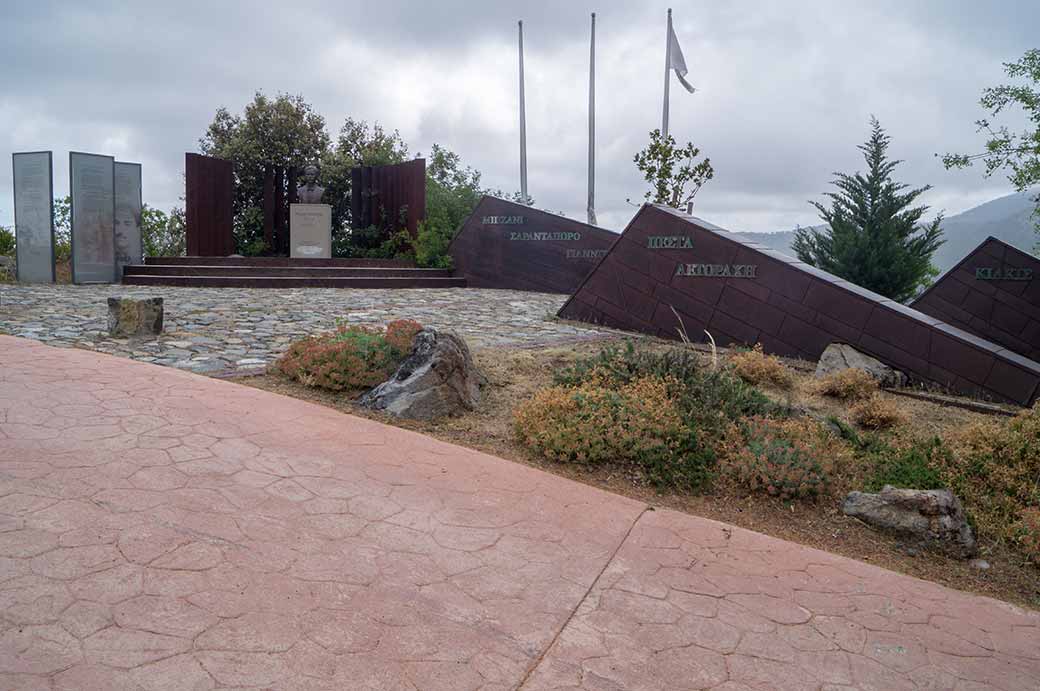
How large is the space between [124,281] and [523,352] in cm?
1143

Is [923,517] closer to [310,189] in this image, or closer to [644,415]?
[644,415]

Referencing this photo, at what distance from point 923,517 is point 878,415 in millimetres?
1680

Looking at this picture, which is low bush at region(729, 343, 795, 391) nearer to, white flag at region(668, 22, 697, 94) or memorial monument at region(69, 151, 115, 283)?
memorial monument at region(69, 151, 115, 283)

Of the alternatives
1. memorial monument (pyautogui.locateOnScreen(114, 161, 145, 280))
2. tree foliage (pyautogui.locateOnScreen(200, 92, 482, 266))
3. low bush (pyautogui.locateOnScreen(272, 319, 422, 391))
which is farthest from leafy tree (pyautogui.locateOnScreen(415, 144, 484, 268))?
low bush (pyautogui.locateOnScreen(272, 319, 422, 391))

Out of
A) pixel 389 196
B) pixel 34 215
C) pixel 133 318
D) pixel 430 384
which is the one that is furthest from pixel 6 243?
pixel 430 384

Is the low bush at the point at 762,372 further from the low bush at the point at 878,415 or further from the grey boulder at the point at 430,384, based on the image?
the grey boulder at the point at 430,384

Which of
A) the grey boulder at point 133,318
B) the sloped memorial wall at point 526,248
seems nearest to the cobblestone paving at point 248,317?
the grey boulder at point 133,318

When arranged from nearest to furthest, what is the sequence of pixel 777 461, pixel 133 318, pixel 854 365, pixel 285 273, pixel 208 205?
pixel 777 461
pixel 854 365
pixel 133 318
pixel 285 273
pixel 208 205

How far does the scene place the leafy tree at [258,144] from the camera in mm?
22469

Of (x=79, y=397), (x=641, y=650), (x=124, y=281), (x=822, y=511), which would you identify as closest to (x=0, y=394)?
(x=79, y=397)

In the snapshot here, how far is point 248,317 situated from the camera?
9.70 meters

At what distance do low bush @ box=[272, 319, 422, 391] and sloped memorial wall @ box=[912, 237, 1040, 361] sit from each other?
9.10 metres

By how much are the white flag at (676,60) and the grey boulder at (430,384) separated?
18287 millimetres

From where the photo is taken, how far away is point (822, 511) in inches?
173
